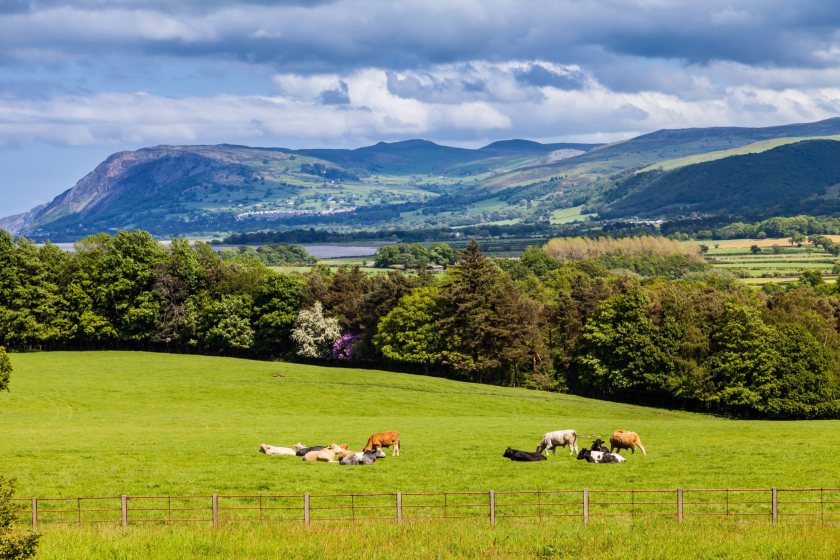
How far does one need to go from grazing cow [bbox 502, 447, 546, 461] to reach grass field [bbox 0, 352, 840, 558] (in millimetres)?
678

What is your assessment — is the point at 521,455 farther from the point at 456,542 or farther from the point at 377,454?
the point at 456,542

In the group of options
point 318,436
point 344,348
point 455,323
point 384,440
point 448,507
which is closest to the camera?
point 448,507

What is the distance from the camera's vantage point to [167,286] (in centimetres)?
13050

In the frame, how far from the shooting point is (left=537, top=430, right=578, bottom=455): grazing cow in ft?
152

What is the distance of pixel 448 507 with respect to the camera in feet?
112

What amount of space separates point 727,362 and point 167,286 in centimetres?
7337

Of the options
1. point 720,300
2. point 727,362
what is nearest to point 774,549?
point 727,362

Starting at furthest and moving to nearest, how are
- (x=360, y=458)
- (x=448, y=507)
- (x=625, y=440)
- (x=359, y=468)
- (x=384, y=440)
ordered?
(x=625, y=440)
(x=384, y=440)
(x=360, y=458)
(x=359, y=468)
(x=448, y=507)

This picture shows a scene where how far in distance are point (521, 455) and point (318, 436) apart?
566 inches

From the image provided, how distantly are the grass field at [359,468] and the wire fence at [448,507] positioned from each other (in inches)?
45.6

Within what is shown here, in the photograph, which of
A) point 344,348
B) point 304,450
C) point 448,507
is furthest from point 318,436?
point 344,348

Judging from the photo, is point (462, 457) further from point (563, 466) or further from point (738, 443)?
point (738, 443)

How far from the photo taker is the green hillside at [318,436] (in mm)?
38656

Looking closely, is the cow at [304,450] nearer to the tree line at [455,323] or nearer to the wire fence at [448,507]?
the wire fence at [448,507]
